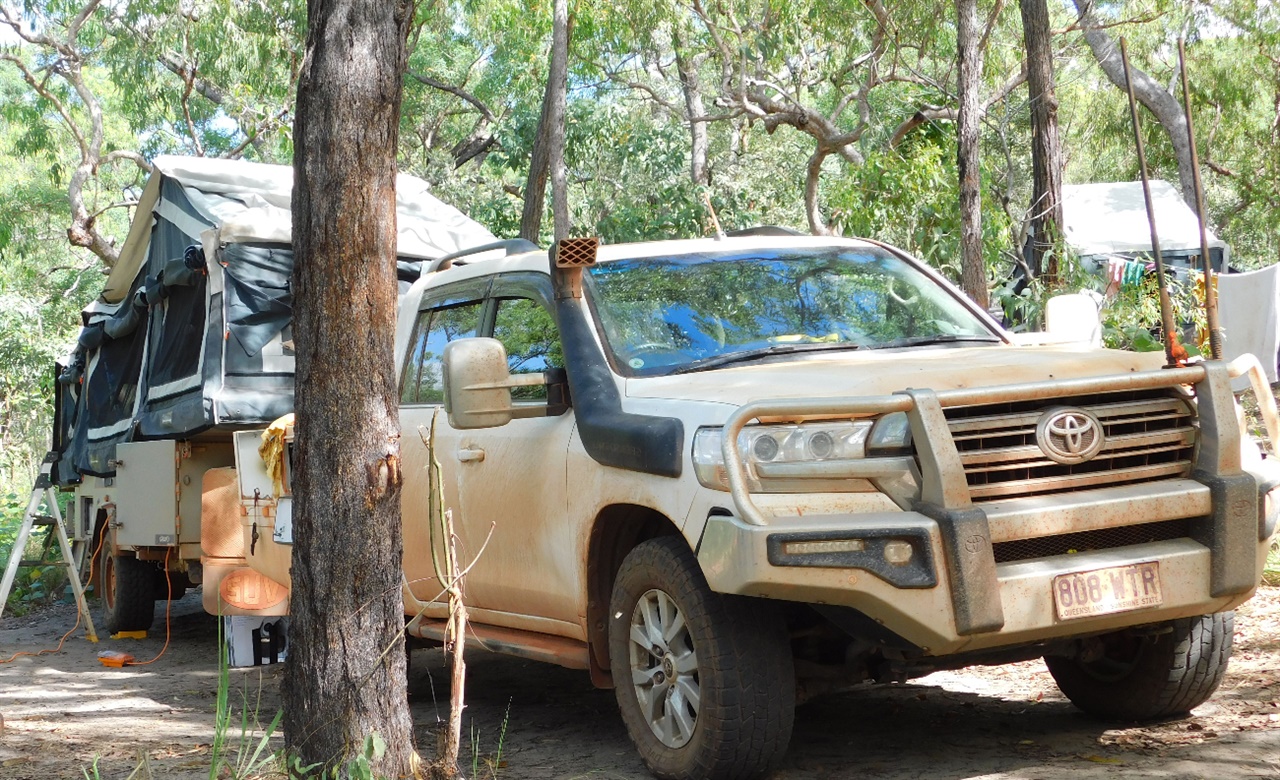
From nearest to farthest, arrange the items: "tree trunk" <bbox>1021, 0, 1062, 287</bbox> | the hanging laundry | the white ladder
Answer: the white ladder → "tree trunk" <bbox>1021, 0, 1062, 287</bbox> → the hanging laundry

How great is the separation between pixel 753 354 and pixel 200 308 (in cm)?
574

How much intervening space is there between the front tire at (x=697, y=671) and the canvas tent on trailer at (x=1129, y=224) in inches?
699

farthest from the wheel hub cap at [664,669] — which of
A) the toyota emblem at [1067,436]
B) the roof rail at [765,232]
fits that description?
the roof rail at [765,232]

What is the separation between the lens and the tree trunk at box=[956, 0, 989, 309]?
32.9 feet

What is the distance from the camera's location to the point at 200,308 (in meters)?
9.87

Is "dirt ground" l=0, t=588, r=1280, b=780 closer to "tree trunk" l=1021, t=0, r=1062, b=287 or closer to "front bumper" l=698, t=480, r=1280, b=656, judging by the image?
"front bumper" l=698, t=480, r=1280, b=656

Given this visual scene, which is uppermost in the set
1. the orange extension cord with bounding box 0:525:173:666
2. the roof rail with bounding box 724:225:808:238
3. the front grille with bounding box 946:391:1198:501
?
the roof rail with bounding box 724:225:808:238

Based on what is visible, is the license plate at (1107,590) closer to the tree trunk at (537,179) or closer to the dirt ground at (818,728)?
the dirt ground at (818,728)

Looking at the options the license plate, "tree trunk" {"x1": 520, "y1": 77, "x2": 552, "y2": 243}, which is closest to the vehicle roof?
the license plate

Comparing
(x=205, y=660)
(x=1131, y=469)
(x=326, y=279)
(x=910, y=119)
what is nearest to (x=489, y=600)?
(x=326, y=279)

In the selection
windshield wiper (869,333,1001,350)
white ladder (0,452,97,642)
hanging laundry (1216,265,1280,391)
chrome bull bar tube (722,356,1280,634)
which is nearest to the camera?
chrome bull bar tube (722,356,1280,634)

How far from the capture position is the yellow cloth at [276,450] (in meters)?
8.08

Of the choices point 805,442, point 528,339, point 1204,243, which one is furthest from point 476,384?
point 1204,243

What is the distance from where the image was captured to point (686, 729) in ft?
15.3
